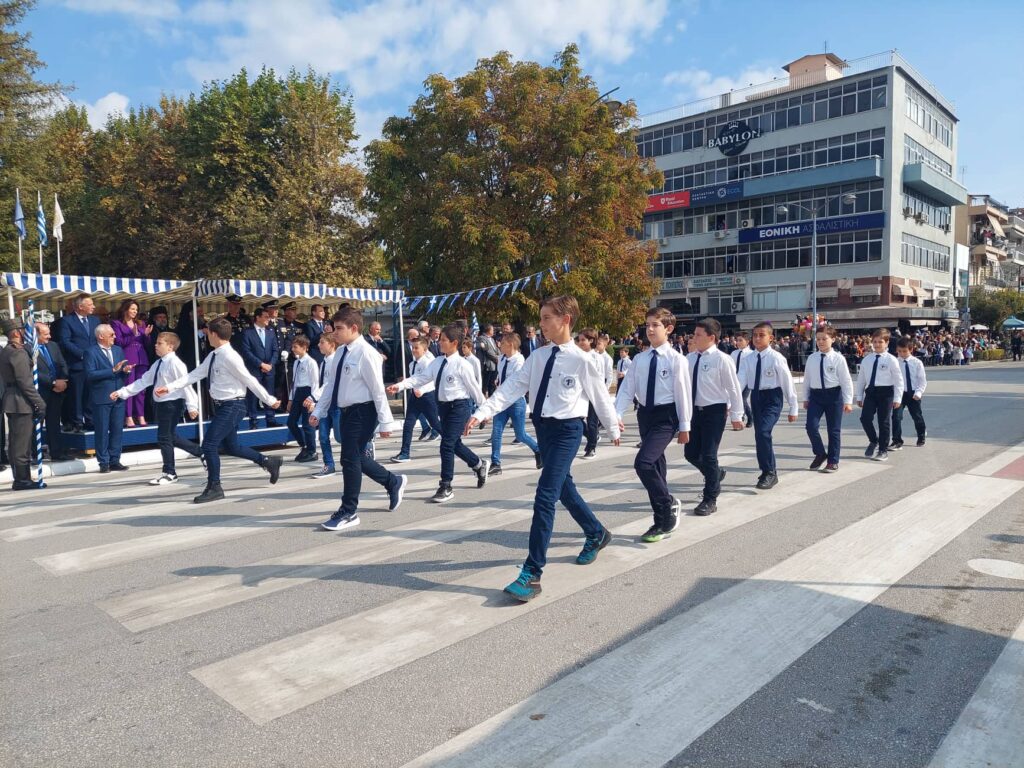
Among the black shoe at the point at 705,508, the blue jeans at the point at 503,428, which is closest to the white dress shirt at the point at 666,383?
the black shoe at the point at 705,508

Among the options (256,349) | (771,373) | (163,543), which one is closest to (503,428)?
(771,373)

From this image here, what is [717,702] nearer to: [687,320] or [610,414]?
[610,414]

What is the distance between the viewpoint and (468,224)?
764 inches

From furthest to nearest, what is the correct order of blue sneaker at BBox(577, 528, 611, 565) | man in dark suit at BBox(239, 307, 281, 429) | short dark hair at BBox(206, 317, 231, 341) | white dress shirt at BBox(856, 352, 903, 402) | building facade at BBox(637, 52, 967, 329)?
1. building facade at BBox(637, 52, 967, 329)
2. man in dark suit at BBox(239, 307, 281, 429)
3. white dress shirt at BBox(856, 352, 903, 402)
4. short dark hair at BBox(206, 317, 231, 341)
5. blue sneaker at BBox(577, 528, 611, 565)

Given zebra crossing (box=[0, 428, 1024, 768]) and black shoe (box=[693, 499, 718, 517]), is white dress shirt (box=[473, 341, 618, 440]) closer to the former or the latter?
zebra crossing (box=[0, 428, 1024, 768])

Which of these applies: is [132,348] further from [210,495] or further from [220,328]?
[210,495]

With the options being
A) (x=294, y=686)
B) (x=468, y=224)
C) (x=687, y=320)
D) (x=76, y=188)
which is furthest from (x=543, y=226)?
(x=687, y=320)

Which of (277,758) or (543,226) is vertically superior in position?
(543,226)

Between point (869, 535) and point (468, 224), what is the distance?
49.0 feet

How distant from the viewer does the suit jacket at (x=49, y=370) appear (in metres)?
10.2

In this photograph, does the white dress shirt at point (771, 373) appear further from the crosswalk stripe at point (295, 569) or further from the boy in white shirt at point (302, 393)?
the boy in white shirt at point (302, 393)

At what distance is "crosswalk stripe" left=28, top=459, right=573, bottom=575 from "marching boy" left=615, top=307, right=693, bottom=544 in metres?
3.09

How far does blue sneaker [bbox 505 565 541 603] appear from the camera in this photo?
452cm

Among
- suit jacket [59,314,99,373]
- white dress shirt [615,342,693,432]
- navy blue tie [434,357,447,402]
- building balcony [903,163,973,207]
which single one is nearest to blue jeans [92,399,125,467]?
suit jacket [59,314,99,373]
